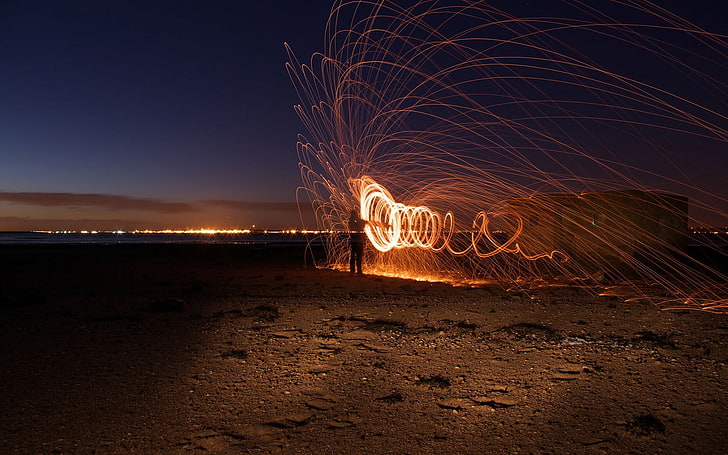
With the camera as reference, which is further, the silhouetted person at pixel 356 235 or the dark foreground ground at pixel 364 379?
the silhouetted person at pixel 356 235

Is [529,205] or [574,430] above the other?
[529,205]

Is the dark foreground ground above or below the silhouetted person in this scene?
below

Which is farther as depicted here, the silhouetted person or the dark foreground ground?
the silhouetted person

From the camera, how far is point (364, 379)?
217 inches

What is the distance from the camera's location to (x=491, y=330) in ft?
25.2

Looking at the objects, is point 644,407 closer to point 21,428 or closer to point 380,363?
point 380,363

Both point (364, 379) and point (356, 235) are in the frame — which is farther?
point (356, 235)

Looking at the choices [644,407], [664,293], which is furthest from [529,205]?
[644,407]

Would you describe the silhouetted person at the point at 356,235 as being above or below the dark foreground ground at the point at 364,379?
above

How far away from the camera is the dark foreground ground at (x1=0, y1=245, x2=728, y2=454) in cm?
404

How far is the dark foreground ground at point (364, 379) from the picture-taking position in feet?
13.2

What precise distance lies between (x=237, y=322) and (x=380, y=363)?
354 centimetres

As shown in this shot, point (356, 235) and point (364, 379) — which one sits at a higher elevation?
point (356, 235)

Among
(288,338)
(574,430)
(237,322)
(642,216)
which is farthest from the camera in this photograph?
(642,216)
